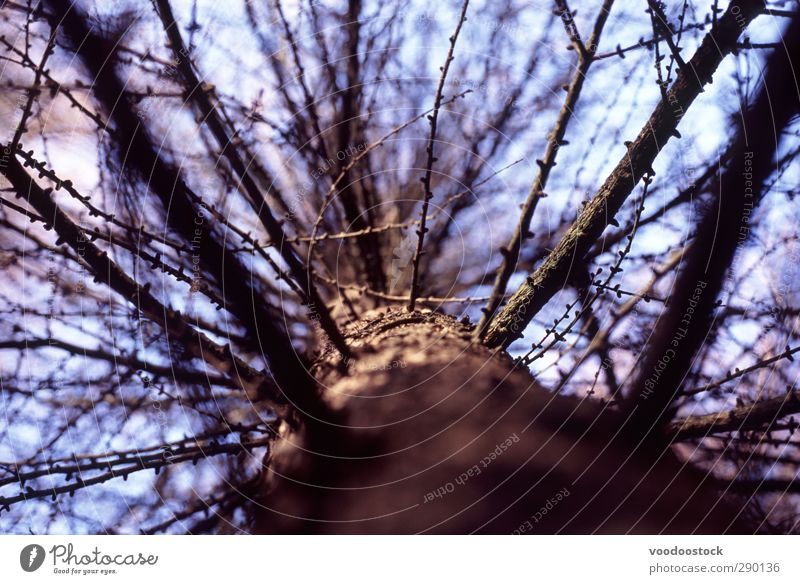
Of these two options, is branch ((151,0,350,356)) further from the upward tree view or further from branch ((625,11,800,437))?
branch ((625,11,800,437))

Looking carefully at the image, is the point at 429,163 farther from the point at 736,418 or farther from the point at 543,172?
the point at 736,418

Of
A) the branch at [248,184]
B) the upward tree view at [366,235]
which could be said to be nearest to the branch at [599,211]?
the upward tree view at [366,235]

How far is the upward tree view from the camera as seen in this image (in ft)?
1.83

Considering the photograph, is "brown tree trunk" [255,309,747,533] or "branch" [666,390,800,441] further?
"branch" [666,390,800,441]

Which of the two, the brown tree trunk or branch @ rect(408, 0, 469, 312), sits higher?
branch @ rect(408, 0, 469, 312)

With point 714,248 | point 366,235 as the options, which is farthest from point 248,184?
point 714,248

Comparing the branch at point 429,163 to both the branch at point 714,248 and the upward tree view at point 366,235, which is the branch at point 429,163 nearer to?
the upward tree view at point 366,235

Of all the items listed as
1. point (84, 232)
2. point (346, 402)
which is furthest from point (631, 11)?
point (84, 232)

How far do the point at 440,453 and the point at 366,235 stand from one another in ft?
0.80

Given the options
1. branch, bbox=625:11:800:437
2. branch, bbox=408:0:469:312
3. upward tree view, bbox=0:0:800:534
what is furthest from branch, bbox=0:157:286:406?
branch, bbox=625:11:800:437

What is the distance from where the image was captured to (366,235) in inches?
23.1

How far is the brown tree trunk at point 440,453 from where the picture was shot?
478 millimetres
